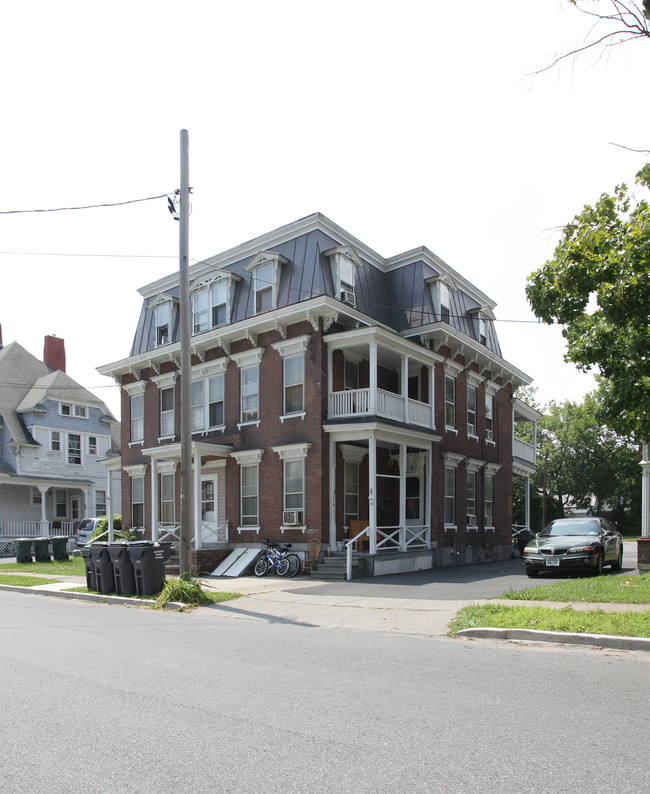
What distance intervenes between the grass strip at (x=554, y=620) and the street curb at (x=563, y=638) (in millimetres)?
164

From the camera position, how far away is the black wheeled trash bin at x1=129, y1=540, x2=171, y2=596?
15.0 meters

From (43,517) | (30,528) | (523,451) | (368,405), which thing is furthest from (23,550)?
(523,451)

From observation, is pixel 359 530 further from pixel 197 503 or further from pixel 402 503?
pixel 197 503

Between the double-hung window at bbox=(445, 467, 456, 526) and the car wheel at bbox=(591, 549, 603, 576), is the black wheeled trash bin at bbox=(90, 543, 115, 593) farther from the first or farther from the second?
the double-hung window at bbox=(445, 467, 456, 526)

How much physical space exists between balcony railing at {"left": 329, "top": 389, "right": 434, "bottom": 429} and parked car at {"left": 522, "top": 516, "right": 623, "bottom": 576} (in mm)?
5226

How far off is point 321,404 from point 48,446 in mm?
24335

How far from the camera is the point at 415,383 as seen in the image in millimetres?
23766

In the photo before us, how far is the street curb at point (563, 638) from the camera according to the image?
8.34 meters

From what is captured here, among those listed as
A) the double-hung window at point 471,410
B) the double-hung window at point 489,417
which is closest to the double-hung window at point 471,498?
the double-hung window at point 471,410

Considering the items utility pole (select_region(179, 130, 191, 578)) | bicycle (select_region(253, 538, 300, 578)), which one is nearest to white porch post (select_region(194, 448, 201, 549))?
bicycle (select_region(253, 538, 300, 578))

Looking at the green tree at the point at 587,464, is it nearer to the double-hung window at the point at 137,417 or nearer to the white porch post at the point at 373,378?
the double-hung window at the point at 137,417

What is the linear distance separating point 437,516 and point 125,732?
18.3m

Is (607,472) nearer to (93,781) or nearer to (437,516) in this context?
(437,516)

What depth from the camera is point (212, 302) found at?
2395 centimetres
